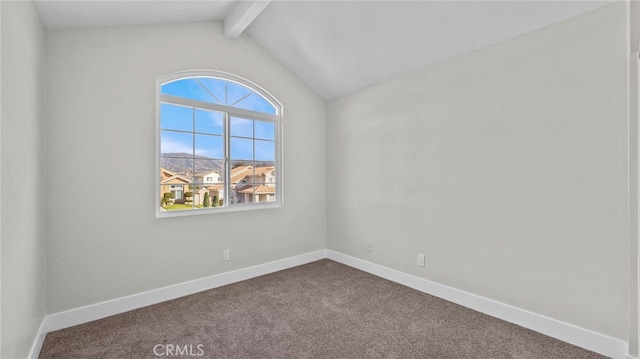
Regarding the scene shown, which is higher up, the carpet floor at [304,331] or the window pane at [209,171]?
the window pane at [209,171]

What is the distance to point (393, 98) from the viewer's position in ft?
10.2

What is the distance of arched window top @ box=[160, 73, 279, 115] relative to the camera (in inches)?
110

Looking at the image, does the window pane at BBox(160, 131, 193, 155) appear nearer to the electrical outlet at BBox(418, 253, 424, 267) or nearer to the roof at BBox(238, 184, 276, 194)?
the roof at BBox(238, 184, 276, 194)

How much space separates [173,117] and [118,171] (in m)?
0.68

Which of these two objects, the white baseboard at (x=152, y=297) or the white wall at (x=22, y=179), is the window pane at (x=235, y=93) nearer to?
the white wall at (x=22, y=179)

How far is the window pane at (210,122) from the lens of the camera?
2914 mm

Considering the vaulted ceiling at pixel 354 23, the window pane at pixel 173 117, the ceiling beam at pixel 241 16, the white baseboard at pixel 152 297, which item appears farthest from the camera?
the window pane at pixel 173 117

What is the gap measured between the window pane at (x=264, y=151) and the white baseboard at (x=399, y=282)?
4.22 ft

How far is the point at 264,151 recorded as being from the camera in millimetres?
3473

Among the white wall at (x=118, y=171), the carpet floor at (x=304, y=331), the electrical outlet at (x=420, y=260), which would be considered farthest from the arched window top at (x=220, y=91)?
the electrical outlet at (x=420, y=260)

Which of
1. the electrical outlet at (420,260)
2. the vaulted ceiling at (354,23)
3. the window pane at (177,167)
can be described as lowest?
the electrical outlet at (420,260)

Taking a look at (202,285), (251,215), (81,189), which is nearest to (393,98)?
(251,215)

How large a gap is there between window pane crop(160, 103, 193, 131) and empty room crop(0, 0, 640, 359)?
17mm

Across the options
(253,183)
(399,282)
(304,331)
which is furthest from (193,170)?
(399,282)
